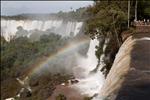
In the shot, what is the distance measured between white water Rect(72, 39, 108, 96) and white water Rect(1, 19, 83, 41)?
47.3ft

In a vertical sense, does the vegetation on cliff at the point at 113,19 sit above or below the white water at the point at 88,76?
above

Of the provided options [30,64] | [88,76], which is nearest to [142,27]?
[88,76]

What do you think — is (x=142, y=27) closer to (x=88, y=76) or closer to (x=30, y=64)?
(x=88, y=76)

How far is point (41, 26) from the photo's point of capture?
2817 inches

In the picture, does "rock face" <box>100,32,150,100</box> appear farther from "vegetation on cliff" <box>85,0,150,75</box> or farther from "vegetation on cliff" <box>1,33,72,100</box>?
"vegetation on cliff" <box>1,33,72,100</box>

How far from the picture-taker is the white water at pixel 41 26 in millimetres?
62375

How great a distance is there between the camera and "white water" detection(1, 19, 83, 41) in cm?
6238

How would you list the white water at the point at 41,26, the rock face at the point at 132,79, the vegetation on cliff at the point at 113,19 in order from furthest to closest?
the white water at the point at 41,26, the vegetation on cliff at the point at 113,19, the rock face at the point at 132,79

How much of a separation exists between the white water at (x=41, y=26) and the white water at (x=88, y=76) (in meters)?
14.4

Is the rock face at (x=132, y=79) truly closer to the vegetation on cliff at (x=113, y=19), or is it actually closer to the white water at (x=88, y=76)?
the white water at (x=88, y=76)

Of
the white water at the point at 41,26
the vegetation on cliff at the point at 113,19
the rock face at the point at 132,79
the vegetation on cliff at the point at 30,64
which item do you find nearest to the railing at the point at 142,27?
the vegetation on cliff at the point at 113,19

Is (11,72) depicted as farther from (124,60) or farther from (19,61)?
(124,60)

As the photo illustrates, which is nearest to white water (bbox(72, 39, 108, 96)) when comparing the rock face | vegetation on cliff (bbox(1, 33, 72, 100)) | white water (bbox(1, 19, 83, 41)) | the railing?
vegetation on cliff (bbox(1, 33, 72, 100))

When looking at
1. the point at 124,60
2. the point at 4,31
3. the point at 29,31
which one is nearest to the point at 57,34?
the point at 29,31
